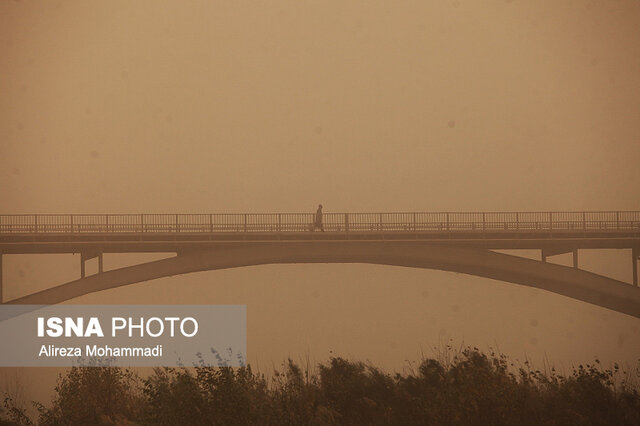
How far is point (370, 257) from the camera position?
6188 cm

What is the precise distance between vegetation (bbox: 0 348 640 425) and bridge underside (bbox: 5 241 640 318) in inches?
965

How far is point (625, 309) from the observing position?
6328cm

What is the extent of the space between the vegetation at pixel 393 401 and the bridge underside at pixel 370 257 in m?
24.5

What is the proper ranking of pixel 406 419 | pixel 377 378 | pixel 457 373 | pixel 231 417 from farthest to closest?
1. pixel 377 378
2. pixel 406 419
3. pixel 457 373
4. pixel 231 417

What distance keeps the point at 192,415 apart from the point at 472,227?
3629cm

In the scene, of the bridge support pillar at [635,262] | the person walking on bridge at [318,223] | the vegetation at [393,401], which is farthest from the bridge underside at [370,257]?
the vegetation at [393,401]

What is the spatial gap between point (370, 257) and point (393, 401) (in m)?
27.4

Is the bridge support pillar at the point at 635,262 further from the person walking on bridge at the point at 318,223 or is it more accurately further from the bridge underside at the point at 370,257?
the person walking on bridge at the point at 318,223

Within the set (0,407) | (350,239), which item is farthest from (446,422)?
(350,239)

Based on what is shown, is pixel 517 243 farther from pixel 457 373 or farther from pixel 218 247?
pixel 457 373

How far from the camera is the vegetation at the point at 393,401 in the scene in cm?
2719

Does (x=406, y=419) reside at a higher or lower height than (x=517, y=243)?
lower

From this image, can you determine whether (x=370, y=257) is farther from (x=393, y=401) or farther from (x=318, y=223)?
(x=393, y=401)

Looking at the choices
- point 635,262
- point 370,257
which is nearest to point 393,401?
point 370,257
